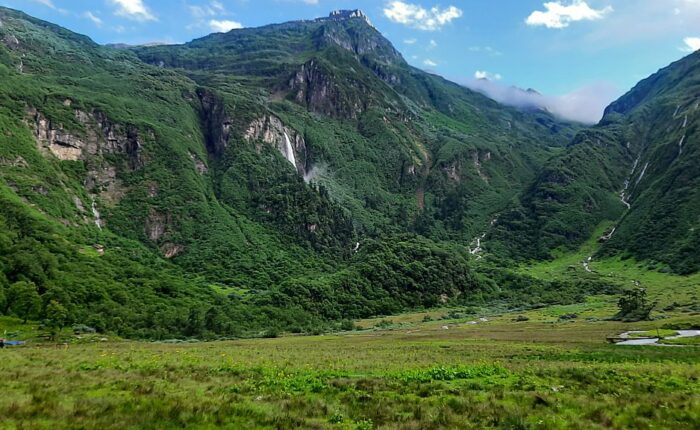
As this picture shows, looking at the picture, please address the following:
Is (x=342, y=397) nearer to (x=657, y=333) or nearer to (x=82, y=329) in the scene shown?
(x=657, y=333)

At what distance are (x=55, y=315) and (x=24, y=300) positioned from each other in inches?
332

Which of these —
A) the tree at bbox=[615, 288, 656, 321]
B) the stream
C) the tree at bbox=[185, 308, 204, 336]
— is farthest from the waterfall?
the stream

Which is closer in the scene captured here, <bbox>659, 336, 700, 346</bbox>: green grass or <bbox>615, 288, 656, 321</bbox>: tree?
<bbox>659, 336, 700, 346</bbox>: green grass

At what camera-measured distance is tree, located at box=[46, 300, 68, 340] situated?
305 feet

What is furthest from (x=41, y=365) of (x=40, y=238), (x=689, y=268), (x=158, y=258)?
(x=689, y=268)

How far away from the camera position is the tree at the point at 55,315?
9294cm

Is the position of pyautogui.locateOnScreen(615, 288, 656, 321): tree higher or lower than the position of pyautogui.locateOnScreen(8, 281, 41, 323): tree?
lower

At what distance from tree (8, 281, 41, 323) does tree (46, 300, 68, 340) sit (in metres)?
2.50

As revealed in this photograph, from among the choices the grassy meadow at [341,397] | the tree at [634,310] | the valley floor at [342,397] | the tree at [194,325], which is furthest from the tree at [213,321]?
the tree at [634,310]

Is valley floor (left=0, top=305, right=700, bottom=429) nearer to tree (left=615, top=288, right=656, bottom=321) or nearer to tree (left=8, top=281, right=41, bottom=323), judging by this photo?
tree (left=615, top=288, right=656, bottom=321)

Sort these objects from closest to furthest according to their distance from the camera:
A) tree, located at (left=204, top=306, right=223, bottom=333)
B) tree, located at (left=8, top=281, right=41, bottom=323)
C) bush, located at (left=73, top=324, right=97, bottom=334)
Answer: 1. bush, located at (left=73, top=324, right=97, bottom=334)
2. tree, located at (left=8, top=281, right=41, bottom=323)
3. tree, located at (left=204, top=306, right=223, bottom=333)

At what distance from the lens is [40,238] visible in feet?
440

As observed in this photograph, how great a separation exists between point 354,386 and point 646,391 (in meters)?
13.7

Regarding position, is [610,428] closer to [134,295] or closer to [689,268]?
[134,295]
